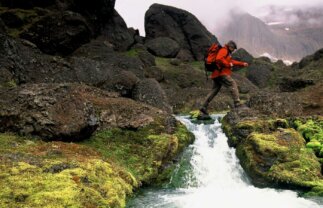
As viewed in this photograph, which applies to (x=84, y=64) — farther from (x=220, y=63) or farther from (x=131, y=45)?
(x=131, y=45)

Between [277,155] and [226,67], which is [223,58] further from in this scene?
[277,155]

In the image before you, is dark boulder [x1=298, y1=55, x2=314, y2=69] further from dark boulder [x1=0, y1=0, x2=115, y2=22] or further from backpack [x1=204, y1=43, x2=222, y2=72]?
backpack [x1=204, y1=43, x2=222, y2=72]

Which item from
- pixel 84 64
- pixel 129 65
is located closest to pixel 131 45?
pixel 129 65

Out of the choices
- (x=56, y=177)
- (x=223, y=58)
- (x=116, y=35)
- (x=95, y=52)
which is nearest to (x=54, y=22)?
(x=95, y=52)

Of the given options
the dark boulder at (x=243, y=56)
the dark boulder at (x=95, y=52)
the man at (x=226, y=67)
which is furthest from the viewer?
the dark boulder at (x=243, y=56)

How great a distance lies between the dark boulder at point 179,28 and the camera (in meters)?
110

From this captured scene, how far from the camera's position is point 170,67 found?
75125mm

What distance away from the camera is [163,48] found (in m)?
93.0

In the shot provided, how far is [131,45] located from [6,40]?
55926 mm

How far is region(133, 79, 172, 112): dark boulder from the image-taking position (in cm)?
3275

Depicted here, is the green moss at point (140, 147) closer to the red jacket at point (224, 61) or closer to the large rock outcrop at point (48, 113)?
the large rock outcrop at point (48, 113)

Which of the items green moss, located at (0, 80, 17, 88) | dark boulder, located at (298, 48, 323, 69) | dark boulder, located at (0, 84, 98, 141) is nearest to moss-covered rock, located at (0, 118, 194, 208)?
dark boulder, located at (0, 84, 98, 141)

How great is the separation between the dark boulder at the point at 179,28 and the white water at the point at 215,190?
88236 millimetres

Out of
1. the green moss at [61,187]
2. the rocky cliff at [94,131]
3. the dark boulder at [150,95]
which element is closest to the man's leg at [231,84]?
the rocky cliff at [94,131]
